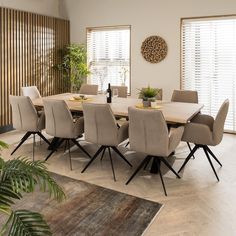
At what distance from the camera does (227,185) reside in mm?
3480

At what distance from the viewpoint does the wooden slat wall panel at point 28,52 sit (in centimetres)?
582

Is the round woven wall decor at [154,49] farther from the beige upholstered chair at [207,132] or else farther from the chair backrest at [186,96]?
the beige upholstered chair at [207,132]

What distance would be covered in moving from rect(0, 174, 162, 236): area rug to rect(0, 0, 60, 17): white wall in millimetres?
4235

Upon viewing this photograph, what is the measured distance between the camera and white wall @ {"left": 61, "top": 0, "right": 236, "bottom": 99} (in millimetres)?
5879

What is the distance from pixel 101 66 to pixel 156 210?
5008mm

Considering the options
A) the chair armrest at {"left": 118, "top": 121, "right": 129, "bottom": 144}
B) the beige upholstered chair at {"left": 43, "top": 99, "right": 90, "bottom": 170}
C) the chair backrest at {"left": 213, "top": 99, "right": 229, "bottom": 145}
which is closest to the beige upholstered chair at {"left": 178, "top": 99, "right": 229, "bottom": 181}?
the chair backrest at {"left": 213, "top": 99, "right": 229, "bottom": 145}

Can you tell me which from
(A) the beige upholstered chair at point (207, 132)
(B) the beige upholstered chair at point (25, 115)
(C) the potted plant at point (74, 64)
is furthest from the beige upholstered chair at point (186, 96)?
(C) the potted plant at point (74, 64)

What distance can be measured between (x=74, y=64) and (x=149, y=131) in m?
4.31

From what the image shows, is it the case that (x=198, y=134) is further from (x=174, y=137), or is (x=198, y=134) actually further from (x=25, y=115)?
(x=25, y=115)

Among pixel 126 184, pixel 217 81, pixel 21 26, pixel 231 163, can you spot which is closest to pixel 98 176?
pixel 126 184

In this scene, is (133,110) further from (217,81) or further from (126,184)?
(217,81)

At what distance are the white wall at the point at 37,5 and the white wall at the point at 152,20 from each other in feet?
2.08

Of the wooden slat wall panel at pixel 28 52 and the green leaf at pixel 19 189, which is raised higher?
the wooden slat wall panel at pixel 28 52

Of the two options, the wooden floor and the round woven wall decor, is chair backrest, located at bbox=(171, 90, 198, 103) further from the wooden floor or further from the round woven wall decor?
the round woven wall decor
